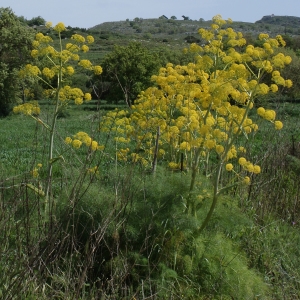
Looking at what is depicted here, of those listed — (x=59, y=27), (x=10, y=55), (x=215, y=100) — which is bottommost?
(x=10, y=55)

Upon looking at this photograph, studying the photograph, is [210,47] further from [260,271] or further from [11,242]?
[11,242]

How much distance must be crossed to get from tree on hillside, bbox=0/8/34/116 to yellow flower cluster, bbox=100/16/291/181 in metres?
30.3

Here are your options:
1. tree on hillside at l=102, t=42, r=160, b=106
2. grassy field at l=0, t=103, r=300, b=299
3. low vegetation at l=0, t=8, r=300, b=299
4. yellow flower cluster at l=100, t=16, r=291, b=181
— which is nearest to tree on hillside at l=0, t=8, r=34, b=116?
tree on hillside at l=102, t=42, r=160, b=106

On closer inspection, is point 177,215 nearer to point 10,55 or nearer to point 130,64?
point 10,55

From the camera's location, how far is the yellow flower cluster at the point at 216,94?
13.5ft

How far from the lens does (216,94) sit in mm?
4062

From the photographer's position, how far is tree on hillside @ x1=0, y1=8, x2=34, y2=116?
35.3 metres

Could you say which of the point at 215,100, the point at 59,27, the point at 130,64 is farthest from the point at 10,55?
the point at 215,100

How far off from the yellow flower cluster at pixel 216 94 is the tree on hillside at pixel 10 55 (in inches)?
1194

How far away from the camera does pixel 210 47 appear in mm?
4688

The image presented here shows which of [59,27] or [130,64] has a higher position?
[59,27]

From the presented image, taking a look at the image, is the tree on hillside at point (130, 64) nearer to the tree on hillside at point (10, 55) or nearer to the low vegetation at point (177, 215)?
the tree on hillside at point (10, 55)

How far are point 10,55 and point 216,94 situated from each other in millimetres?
34508

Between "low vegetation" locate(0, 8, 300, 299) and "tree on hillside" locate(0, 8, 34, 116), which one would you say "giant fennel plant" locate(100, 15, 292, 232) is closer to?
"low vegetation" locate(0, 8, 300, 299)
